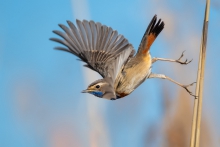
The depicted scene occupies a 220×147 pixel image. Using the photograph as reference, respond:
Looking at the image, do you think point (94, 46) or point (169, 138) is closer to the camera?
point (94, 46)

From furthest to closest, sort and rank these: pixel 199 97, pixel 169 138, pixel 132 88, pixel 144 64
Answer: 1. pixel 169 138
2. pixel 144 64
3. pixel 132 88
4. pixel 199 97

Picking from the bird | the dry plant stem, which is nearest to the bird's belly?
the bird

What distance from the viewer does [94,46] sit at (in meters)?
2.89

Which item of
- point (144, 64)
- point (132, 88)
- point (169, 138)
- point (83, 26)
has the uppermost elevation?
point (83, 26)

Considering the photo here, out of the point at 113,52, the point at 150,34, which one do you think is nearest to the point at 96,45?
the point at 113,52

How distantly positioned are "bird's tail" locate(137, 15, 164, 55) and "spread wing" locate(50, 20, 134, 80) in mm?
82

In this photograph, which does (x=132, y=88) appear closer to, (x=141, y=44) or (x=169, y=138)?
(x=141, y=44)

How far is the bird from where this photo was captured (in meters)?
2.64

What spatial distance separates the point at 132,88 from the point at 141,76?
12cm

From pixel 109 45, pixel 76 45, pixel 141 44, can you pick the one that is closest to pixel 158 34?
pixel 141 44

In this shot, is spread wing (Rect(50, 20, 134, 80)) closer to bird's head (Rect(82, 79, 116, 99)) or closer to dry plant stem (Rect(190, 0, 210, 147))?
bird's head (Rect(82, 79, 116, 99))

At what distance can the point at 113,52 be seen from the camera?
9.41 ft

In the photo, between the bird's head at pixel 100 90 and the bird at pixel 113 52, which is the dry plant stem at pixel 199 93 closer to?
the bird's head at pixel 100 90

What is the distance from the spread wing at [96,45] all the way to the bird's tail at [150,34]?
82mm
